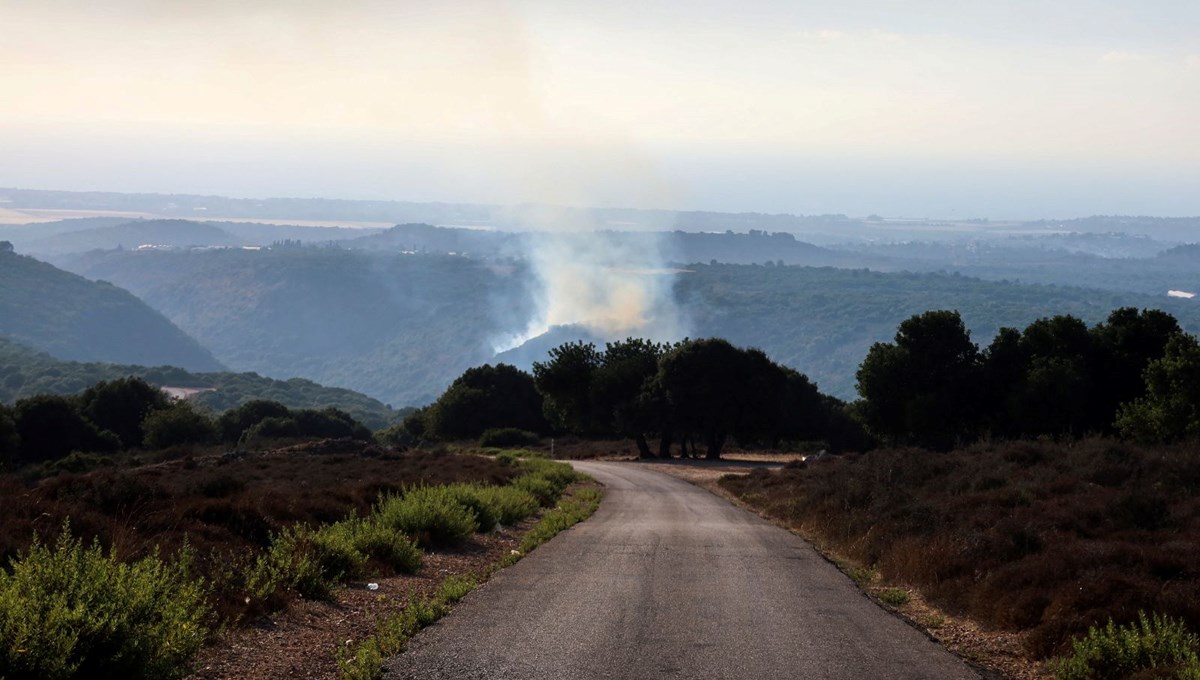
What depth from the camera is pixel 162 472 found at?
4131 cm

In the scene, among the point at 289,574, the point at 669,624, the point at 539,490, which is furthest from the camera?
the point at 539,490

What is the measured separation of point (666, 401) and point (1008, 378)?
Answer: 21.5 metres

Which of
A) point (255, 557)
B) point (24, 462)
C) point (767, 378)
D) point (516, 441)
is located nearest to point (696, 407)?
point (767, 378)

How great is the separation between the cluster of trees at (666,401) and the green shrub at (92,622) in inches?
2434

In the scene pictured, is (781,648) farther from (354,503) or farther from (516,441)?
(516,441)

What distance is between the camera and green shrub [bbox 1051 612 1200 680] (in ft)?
31.3

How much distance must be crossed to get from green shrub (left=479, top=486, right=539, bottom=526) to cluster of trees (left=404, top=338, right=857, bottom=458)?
144ft

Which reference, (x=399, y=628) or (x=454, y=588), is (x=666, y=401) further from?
(x=399, y=628)

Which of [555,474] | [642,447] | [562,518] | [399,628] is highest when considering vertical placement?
[399,628]

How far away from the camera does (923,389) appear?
59875mm

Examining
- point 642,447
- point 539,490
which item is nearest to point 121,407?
point 642,447

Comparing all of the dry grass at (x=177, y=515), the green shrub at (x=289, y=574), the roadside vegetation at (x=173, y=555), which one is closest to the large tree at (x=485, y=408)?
the roadside vegetation at (x=173, y=555)

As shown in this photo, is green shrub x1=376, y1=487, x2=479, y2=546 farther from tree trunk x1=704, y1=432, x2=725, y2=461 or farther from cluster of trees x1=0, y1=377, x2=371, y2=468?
tree trunk x1=704, y1=432, x2=725, y2=461

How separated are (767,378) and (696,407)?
17.6ft
